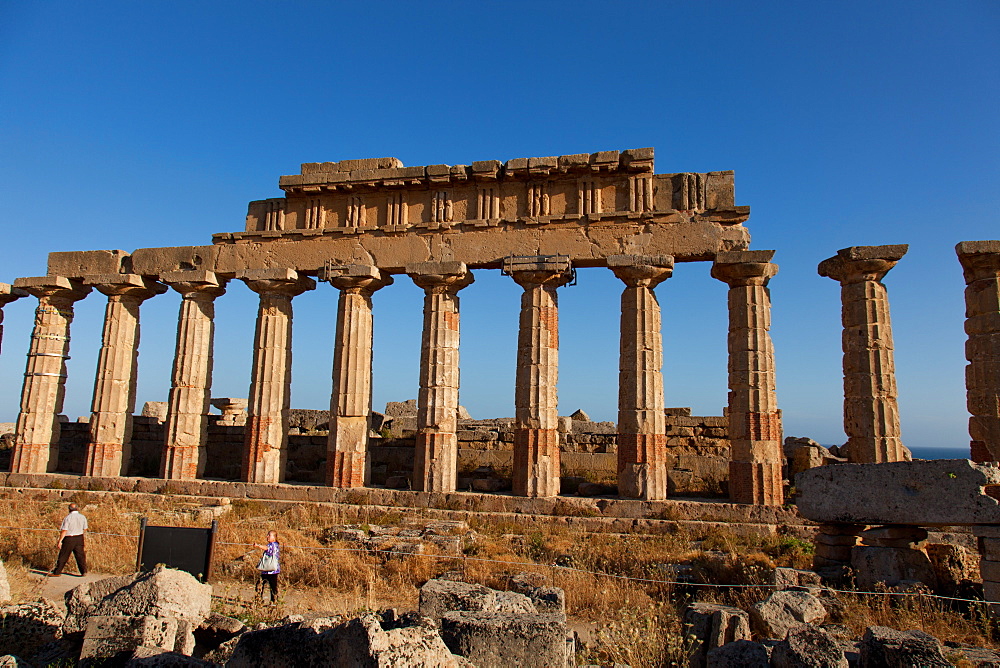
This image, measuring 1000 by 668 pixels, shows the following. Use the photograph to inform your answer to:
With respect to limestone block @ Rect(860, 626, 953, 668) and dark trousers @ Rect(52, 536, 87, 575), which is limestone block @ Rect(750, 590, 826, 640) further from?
dark trousers @ Rect(52, 536, 87, 575)

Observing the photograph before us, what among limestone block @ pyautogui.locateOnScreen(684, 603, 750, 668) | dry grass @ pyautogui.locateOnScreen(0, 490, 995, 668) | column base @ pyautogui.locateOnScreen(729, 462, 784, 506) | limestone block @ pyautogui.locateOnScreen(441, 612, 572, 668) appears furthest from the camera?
column base @ pyautogui.locateOnScreen(729, 462, 784, 506)

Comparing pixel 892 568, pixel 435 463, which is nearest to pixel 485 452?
pixel 435 463

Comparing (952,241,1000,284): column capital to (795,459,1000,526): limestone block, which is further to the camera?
(952,241,1000,284): column capital

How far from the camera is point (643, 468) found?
15.2m

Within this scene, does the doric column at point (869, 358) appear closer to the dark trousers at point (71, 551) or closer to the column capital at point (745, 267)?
the column capital at point (745, 267)

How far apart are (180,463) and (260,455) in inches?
90.9

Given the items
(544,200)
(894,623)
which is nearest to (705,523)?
(894,623)

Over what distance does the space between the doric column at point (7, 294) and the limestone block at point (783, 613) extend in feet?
70.1

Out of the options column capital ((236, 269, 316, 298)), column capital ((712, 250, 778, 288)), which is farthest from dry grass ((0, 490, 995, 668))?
column capital ((236, 269, 316, 298))

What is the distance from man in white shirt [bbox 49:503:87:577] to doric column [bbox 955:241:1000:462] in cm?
1739

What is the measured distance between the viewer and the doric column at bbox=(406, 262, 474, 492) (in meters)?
16.3

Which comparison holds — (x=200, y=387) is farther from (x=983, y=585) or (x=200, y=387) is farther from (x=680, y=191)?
(x=983, y=585)

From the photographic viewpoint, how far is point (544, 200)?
→ 55.4ft

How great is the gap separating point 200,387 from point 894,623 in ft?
53.9
